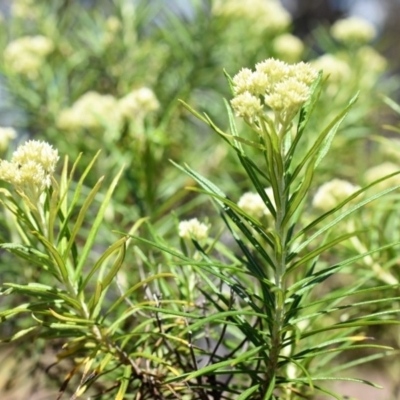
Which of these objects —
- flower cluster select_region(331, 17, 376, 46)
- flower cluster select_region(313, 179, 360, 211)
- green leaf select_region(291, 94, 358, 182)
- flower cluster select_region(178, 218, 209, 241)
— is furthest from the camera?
flower cluster select_region(331, 17, 376, 46)

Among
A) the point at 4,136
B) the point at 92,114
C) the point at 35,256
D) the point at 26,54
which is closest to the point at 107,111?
the point at 92,114

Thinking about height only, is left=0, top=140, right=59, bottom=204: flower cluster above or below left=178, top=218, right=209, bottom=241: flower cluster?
below

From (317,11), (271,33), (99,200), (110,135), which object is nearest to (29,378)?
(99,200)

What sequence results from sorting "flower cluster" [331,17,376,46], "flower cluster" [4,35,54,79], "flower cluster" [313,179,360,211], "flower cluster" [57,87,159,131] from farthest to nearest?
1. "flower cluster" [331,17,376,46]
2. "flower cluster" [4,35,54,79]
3. "flower cluster" [57,87,159,131]
4. "flower cluster" [313,179,360,211]

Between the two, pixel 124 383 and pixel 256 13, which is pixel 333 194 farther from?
pixel 256 13

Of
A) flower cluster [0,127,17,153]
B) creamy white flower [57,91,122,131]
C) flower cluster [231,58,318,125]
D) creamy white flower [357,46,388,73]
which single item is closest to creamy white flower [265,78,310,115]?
flower cluster [231,58,318,125]

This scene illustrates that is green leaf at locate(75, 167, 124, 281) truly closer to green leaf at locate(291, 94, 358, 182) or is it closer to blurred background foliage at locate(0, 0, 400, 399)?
green leaf at locate(291, 94, 358, 182)
